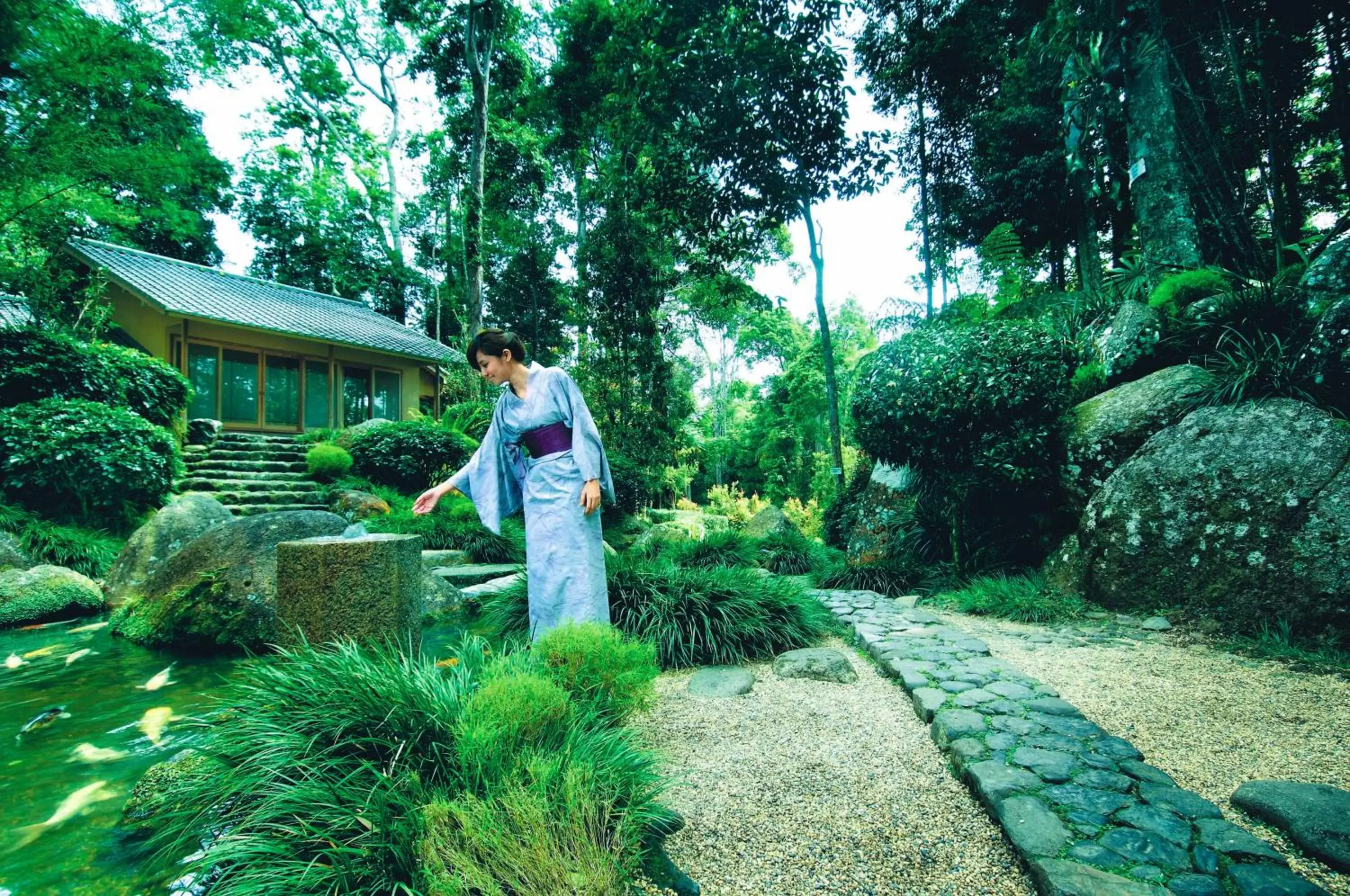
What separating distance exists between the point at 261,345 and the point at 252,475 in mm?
5811

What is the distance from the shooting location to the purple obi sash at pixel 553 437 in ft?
10.6

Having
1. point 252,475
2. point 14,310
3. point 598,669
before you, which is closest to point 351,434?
point 252,475

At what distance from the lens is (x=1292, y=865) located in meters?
1.56

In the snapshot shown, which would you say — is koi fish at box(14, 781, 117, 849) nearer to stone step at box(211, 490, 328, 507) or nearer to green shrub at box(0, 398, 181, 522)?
green shrub at box(0, 398, 181, 522)

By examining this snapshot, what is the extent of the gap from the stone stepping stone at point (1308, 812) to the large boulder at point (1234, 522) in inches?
83.5

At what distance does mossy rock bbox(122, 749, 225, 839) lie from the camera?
74.9 inches

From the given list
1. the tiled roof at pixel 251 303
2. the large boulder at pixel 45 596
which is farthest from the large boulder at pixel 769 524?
the tiled roof at pixel 251 303

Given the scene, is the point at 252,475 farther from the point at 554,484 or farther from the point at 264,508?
the point at 554,484

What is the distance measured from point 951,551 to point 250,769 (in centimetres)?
579

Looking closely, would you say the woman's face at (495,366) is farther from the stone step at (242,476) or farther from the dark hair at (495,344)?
the stone step at (242,476)

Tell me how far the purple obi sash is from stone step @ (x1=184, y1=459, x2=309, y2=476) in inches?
385

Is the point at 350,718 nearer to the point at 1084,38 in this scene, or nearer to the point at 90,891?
the point at 90,891

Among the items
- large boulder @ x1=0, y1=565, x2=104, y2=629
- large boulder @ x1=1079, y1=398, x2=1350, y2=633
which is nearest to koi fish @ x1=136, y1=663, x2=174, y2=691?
large boulder @ x1=0, y1=565, x2=104, y2=629

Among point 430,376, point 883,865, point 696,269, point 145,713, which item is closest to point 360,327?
point 430,376
